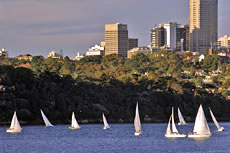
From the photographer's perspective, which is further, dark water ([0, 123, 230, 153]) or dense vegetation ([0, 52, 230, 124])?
dense vegetation ([0, 52, 230, 124])

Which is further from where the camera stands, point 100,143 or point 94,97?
point 94,97

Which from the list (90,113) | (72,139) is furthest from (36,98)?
(72,139)

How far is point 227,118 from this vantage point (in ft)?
560

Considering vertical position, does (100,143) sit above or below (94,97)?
below

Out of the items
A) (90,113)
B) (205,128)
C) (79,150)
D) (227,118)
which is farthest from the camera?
(227,118)

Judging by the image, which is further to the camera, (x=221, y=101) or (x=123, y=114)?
(x=221, y=101)

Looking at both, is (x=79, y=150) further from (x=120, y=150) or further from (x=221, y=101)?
(x=221, y=101)

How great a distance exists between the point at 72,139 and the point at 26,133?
10.6 metres

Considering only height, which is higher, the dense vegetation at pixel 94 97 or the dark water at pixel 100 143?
the dense vegetation at pixel 94 97

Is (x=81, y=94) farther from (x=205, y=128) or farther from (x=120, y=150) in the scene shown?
(x=120, y=150)

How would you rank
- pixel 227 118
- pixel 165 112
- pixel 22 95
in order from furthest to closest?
pixel 227 118 < pixel 165 112 < pixel 22 95

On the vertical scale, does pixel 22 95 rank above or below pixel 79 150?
above

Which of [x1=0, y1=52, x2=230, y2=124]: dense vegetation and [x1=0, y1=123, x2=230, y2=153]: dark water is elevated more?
[x1=0, y1=52, x2=230, y2=124]: dense vegetation

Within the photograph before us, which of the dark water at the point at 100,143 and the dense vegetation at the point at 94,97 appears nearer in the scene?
the dark water at the point at 100,143
